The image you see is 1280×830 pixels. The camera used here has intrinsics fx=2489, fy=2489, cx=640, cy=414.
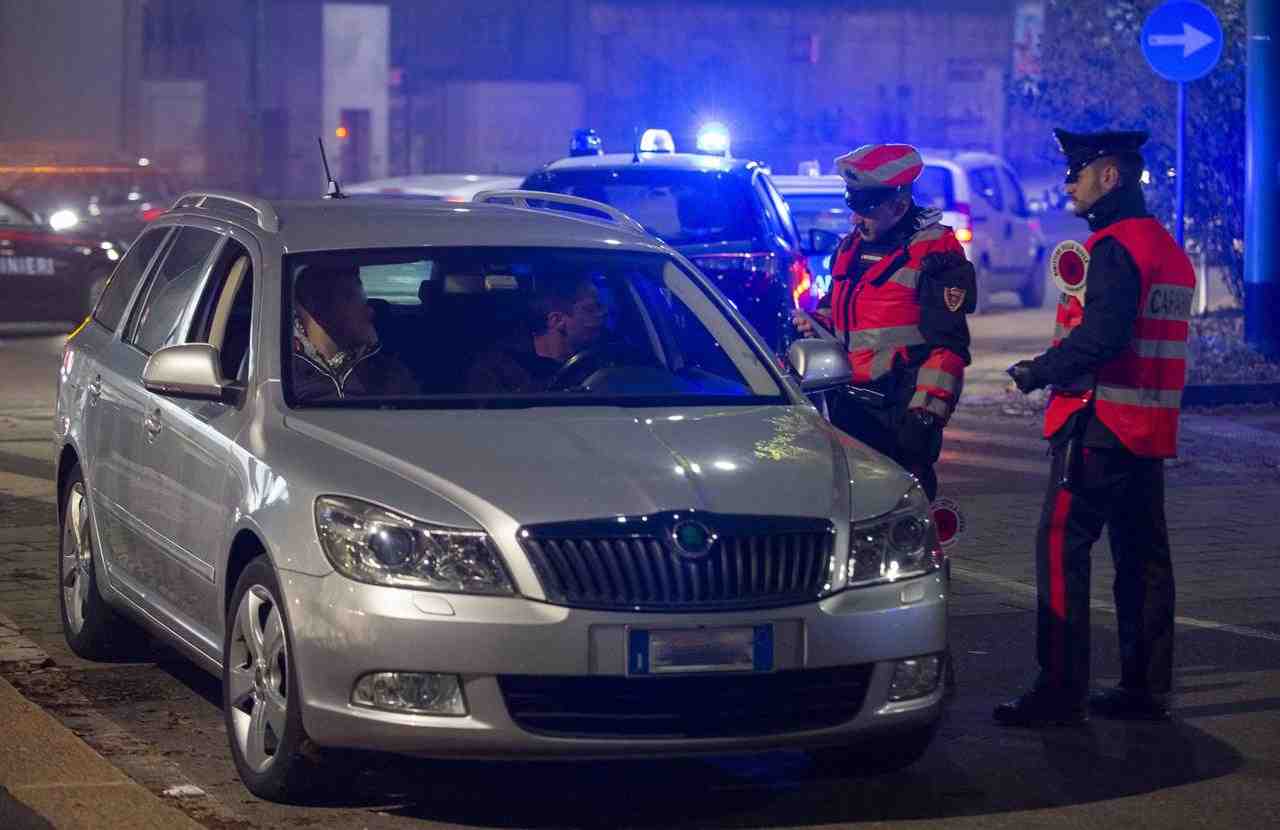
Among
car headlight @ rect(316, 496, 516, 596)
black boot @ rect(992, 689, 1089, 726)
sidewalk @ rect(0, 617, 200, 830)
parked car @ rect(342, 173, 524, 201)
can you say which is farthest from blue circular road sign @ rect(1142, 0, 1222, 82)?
car headlight @ rect(316, 496, 516, 596)

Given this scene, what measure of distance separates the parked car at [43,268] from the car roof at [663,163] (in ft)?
29.4

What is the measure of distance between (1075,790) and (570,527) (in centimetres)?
158

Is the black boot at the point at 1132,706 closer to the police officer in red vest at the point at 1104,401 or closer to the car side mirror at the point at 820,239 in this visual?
the police officer in red vest at the point at 1104,401

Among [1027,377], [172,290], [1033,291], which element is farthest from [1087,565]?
[1033,291]

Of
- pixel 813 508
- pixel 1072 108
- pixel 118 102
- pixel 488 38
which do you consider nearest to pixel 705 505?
pixel 813 508

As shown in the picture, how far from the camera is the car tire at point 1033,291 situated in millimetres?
26875

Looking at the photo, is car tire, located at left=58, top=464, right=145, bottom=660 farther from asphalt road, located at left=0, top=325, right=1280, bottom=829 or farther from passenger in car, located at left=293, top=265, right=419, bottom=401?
passenger in car, located at left=293, top=265, right=419, bottom=401

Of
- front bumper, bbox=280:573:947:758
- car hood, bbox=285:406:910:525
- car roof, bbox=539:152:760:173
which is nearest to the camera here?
front bumper, bbox=280:573:947:758

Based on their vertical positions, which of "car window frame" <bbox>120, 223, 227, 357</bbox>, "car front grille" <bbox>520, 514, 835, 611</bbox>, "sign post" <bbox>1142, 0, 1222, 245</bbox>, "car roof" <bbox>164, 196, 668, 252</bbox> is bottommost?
"car front grille" <bbox>520, 514, 835, 611</bbox>

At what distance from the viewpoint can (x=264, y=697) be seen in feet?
20.0

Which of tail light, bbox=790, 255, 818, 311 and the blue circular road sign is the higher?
the blue circular road sign

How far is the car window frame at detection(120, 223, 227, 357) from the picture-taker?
7410mm

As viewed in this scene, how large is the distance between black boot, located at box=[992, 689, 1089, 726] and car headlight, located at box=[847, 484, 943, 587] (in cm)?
93

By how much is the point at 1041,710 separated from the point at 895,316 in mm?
1330
